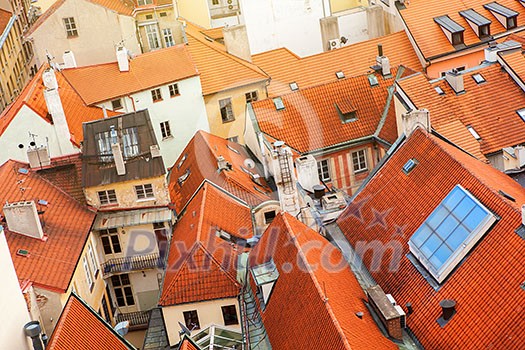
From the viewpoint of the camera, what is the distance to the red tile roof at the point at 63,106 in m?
48.2

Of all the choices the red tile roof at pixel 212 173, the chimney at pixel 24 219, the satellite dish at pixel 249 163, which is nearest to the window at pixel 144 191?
the red tile roof at pixel 212 173

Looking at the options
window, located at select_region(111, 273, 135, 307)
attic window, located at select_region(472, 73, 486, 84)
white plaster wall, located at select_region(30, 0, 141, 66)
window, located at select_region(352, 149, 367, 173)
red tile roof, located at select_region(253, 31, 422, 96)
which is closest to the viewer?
window, located at select_region(111, 273, 135, 307)

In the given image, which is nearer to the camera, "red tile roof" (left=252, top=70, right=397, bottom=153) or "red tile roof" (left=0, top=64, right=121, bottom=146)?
"red tile roof" (left=0, top=64, right=121, bottom=146)

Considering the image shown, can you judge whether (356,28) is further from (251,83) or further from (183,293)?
(183,293)

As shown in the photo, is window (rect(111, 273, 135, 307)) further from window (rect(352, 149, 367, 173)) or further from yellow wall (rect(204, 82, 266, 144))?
yellow wall (rect(204, 82, 266, 144))

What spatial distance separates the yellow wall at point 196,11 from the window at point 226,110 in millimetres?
14723

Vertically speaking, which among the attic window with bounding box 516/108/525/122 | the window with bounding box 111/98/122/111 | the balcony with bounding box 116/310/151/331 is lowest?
the balcony with bounding box 116/310/151/331

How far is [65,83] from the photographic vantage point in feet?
183

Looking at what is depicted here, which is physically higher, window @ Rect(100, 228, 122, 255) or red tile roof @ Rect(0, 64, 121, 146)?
red tile roof @ Rect(0, 64, 121, 146)

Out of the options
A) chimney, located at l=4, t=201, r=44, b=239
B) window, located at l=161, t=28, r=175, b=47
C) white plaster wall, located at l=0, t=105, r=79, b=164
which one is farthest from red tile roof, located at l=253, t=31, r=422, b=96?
chimney, located at l=4, t=201, r=44, b=239

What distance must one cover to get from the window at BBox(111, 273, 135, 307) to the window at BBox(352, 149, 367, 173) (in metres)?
15.9

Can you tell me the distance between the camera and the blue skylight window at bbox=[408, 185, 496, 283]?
30.2 m

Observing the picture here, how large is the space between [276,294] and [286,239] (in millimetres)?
2309

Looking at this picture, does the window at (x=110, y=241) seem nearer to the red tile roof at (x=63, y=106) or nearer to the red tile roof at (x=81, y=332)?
the red tile roof at (x=63, y=106)
